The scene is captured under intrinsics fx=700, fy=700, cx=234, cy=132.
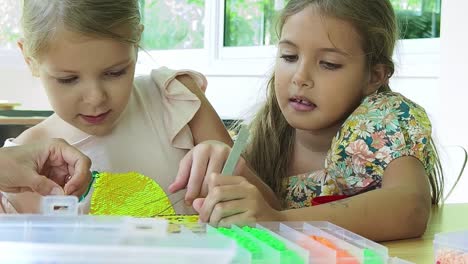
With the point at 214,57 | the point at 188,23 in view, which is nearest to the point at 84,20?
the point at 214,57

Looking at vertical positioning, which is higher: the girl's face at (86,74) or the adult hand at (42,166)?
the girl's face at (86,74)

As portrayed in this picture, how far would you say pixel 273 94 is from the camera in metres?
1.40

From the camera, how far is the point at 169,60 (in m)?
4.96

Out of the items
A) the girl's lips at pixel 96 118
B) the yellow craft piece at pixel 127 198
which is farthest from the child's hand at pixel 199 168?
the girl's lips at pixel 96 118

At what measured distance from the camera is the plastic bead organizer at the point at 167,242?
1.47 feet

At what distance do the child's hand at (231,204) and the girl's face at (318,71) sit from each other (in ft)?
1.21

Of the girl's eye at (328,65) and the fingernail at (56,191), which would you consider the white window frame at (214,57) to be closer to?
the girl's eye at (328,65)

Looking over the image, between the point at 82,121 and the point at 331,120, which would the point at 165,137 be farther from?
the point at 331,120

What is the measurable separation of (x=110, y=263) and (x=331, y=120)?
765mm

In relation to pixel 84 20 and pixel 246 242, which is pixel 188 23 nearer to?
pixel 84 20

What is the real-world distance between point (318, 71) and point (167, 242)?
0.68 meters

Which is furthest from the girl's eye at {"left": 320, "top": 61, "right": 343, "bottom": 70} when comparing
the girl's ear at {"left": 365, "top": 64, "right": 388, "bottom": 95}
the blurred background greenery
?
the blurred background greenery

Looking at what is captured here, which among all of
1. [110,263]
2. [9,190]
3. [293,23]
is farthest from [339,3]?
[110,263]

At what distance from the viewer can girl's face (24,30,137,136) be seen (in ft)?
3.47
